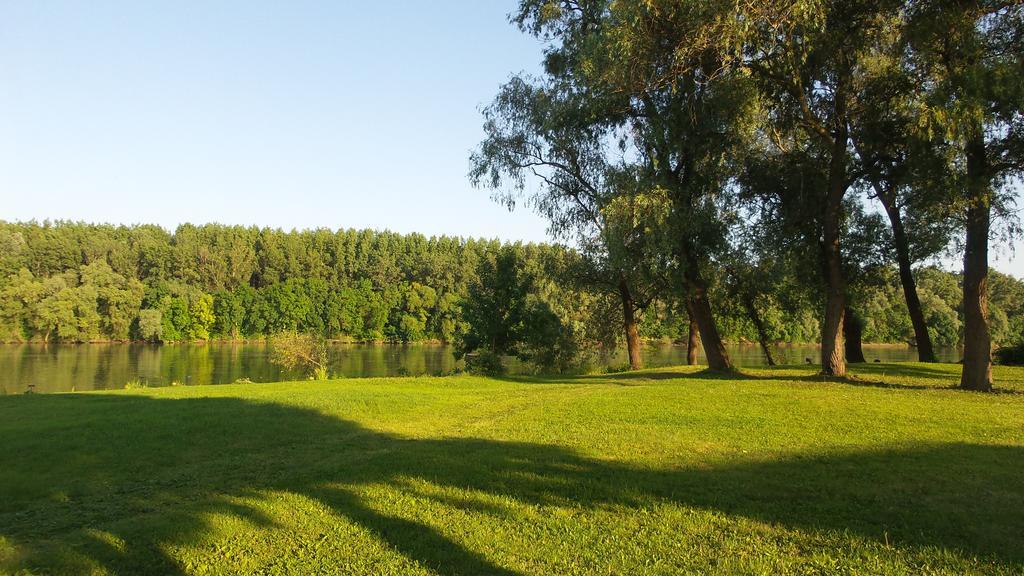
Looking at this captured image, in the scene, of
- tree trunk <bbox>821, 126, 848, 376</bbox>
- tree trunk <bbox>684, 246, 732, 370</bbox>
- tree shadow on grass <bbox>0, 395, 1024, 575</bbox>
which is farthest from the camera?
tree trunk <bbox>684, 246, 732, 370</bbox>

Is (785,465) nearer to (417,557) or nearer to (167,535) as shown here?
(417,557)

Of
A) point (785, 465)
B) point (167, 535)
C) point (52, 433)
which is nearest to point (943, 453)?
point (785, 465)

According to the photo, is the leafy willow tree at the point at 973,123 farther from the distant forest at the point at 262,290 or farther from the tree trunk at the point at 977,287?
the distant forest at the point at 262,290

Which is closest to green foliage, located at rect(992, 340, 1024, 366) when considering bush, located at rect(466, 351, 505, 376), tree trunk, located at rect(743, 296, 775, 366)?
tree trunk, located at rect(743, 296, 775, 366)

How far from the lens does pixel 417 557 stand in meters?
5.35

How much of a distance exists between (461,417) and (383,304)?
88.8 m

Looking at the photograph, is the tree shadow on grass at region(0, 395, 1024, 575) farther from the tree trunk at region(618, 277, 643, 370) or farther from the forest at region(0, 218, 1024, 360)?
the forest at region(0, 218, 1024, 360)

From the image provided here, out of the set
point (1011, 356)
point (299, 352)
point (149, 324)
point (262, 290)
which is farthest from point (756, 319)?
point (262, 290)

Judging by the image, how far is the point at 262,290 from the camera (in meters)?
97.0

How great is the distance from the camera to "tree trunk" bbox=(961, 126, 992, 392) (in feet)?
49.7

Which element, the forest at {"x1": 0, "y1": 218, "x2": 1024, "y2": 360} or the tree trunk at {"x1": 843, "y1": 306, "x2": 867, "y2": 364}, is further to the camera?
the forest at {"x1": 0, "y1": 218, "x2": 1024, "y2": 360}

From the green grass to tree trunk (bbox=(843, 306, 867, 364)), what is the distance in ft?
41.7

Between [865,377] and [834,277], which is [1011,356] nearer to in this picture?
[865,377]

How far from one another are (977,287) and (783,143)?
753 centimetres
